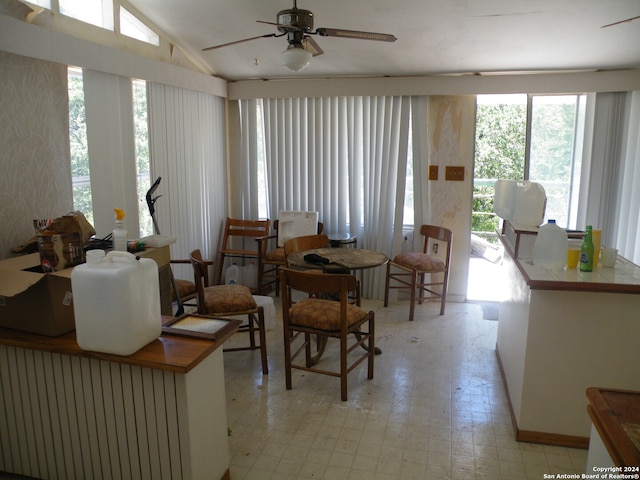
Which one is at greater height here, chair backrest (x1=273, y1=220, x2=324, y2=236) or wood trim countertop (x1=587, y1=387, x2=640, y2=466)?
chair backrest (x1=273, y1=220, x2=324, y2=236)

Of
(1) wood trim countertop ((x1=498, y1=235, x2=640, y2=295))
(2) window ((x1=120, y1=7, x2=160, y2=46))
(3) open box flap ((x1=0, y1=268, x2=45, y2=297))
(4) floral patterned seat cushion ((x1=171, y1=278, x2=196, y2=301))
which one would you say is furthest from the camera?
(2) window ((x1=120, y1=7, x2=160, y2=46))

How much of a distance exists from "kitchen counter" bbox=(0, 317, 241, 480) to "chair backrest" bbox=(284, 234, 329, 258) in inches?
65.4

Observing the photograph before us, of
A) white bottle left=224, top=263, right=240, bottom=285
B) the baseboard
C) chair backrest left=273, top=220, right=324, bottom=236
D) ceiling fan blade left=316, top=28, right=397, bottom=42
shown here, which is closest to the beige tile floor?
the baseboard

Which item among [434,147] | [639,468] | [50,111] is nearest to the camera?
[639,468]

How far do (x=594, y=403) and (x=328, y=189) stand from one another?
12.5ft

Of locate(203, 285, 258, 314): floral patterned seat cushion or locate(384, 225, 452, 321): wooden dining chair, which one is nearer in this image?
locate(203, 285, 258, 314): floral patterned seat cushion

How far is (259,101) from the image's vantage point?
507cm

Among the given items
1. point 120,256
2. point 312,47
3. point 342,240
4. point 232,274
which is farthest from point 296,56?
point 232,274

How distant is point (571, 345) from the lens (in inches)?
93.0

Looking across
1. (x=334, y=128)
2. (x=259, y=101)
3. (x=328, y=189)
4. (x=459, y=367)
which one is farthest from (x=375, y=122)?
(x=459, y=367)

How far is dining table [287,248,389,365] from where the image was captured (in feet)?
11.0

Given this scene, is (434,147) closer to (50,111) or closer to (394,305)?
(394,305)

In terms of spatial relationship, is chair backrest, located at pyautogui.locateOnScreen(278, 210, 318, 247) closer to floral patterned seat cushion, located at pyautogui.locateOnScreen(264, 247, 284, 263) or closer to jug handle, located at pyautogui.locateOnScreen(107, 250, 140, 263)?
floral patterned seat cushion, located at pyautogui.locateOnScreen(264, 247, 284, 263)

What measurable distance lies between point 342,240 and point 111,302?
117 inches
